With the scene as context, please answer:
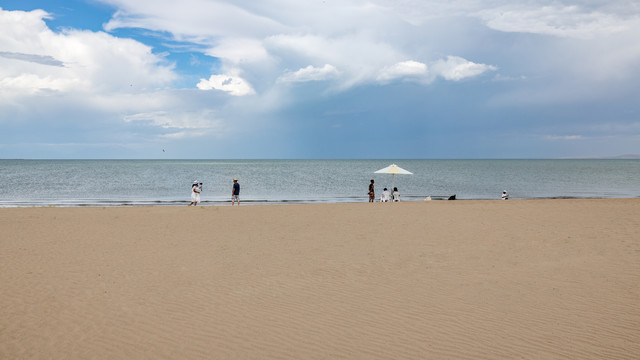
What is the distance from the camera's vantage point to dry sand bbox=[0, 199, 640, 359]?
248 inches

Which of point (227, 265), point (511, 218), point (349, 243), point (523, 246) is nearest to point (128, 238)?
point (227, 265)

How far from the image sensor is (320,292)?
8.79 m

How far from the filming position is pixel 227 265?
36.1 feet

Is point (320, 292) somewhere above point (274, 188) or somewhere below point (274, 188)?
below

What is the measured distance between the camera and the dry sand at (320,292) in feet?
20.6

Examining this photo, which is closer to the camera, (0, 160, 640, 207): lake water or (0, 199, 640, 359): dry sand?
(0, 199, 640, 359): dry sand

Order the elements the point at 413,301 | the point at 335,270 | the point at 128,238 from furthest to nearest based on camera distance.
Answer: the point at 128,238 < the point at 335,270 < the point at 413,301

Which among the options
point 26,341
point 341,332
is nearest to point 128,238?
point 26,341

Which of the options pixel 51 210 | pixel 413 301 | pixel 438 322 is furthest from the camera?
pixel 51 210

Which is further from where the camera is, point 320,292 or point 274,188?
point 274,188

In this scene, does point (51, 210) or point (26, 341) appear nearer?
point (26, 341)

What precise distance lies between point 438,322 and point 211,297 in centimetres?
425

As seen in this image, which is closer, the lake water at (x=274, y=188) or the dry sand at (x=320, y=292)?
the dry sand at (x=320, y=292)

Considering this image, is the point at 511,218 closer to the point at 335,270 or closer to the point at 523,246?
the point at 523,246
